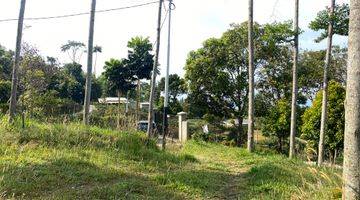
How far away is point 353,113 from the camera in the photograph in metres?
3.53

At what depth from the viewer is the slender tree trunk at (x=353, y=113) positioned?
11.5 ft

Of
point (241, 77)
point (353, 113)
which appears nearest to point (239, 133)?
point (241, 77)

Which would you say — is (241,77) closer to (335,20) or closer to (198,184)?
(335,20)

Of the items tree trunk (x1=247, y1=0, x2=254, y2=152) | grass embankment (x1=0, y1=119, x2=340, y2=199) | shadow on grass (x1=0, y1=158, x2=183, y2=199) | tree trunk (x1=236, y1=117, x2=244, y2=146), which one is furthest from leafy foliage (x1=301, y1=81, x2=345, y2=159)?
shadow on grass (x1=0, y1=158, x2=183, y2=199)

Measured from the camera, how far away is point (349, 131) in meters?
3.55

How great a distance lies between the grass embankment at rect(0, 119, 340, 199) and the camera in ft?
19.8

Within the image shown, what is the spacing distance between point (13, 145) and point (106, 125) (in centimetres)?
391

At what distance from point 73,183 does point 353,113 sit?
4.51 meters

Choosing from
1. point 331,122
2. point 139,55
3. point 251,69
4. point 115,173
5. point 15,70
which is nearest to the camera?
point 115,173

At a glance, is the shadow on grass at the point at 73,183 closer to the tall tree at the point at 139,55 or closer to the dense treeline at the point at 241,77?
the dense treeline at the point at 241,77

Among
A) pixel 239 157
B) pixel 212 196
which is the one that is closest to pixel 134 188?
pixel 212 196

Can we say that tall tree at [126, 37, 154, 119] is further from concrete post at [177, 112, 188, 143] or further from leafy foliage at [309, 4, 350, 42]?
leafy foliage at [309, 4, 350, 42]

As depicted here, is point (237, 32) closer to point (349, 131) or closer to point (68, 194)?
point (68, 194)

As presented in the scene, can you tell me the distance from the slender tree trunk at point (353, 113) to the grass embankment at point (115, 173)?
79cm
